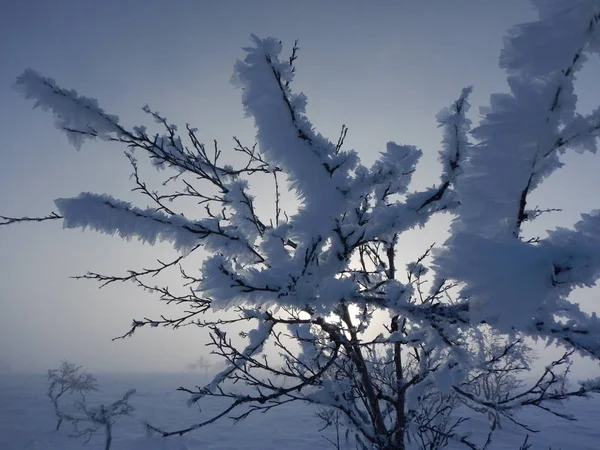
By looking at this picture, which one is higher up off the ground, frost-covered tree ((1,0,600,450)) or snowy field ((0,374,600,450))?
frost-covered tree ((1,0,600,450))

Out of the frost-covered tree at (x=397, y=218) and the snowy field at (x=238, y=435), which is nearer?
the frost-covered tree at (x=397, y=218)

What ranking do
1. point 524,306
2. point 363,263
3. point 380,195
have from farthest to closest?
point 363,263, point 380,195, point 524,306

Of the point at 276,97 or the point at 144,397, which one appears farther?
the point at 144,397

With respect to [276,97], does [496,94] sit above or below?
below

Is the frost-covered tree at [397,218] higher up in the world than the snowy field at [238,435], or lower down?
higher up

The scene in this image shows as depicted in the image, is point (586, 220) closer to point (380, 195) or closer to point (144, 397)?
point (380, 195)

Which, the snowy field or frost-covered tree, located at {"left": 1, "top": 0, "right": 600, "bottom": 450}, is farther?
the snowy field

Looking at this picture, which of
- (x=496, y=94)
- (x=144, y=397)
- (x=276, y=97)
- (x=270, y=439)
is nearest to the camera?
(x=496, y=94)

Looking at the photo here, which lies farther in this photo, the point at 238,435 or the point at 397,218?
the point at 238,435

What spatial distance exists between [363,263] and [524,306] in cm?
354

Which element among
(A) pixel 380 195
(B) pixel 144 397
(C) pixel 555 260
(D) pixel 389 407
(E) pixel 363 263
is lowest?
(B) pixel 144 397

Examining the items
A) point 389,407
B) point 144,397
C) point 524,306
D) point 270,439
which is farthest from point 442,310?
point 144,397

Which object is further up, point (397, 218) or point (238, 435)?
point (397, 218)

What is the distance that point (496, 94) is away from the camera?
1079mm
